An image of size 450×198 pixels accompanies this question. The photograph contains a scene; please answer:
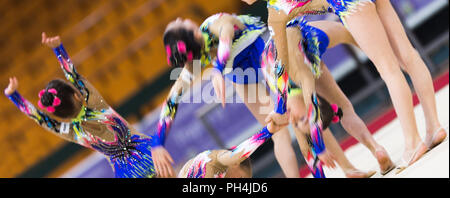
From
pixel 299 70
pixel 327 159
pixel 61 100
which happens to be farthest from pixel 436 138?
pixel 61 100

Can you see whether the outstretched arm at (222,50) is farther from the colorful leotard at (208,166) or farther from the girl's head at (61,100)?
the girl's head at (61,100)

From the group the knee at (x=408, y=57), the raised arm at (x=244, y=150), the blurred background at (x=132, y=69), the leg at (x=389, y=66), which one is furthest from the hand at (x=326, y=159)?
the blurred background at (x=132, y=69)

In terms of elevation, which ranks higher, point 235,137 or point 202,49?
point 202,49

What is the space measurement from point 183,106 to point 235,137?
1.40ft

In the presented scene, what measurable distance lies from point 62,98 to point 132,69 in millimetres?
2836

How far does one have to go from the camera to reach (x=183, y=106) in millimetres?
4211

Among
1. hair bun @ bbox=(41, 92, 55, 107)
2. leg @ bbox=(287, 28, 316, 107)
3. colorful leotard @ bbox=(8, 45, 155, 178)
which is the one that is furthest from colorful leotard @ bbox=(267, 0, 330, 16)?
hair bun @ bbox=(41, 92, 55, 107)

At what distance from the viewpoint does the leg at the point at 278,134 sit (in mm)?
3131

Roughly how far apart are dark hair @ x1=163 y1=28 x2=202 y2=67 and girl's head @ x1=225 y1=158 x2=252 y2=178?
558 millimetres

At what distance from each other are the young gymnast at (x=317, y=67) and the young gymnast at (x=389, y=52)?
0.07 meters

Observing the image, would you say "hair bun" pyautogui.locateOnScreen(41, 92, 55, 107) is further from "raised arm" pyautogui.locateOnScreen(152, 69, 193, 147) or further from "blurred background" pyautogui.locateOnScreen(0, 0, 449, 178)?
"blurred background" pyautogui.locateOnScreen(0, 0, 449, 178)

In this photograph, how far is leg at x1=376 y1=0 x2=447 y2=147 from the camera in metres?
2.52
